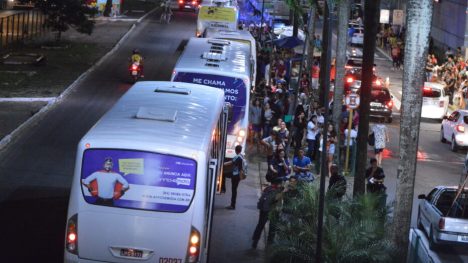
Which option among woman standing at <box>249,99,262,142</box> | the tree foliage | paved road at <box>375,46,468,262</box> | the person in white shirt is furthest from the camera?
the tree foliage

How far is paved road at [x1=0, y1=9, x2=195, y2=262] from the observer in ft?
56.8

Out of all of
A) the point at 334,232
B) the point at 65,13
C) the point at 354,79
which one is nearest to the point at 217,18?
the point at 65,13

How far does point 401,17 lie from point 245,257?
54.9 meters

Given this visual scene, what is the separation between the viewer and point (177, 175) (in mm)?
14188

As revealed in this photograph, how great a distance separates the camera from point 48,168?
2377 cm

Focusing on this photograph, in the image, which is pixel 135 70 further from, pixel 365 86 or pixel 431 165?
pixel 365 86

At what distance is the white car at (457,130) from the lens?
3397 centimetres

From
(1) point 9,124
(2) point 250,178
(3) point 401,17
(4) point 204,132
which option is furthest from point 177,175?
(3) point 401,17

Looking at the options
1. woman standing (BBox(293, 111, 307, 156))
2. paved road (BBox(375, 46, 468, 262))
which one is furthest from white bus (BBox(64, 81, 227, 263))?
woman standing (BBox(293, 111, 307, 156))

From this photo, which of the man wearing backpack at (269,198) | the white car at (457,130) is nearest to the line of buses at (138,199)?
the man wearing backpack at (269,198)

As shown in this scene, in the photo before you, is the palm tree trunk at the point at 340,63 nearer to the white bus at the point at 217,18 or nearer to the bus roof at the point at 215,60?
the bus roof at the point at 215,60

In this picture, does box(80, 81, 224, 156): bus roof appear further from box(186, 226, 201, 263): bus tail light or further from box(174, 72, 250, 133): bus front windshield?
box(174, 72, 250, 133): bus front windshield

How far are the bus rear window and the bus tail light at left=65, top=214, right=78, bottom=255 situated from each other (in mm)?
371

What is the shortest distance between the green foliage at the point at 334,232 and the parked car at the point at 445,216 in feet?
7.93
